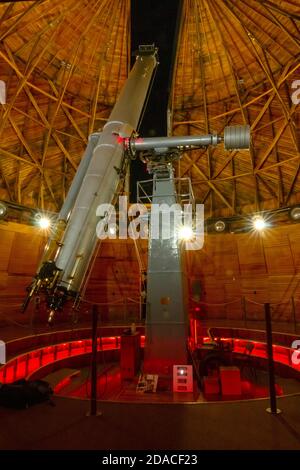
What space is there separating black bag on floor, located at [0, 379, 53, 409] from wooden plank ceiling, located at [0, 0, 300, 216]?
10.3 metres

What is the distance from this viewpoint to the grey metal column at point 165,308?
7344 millimetres

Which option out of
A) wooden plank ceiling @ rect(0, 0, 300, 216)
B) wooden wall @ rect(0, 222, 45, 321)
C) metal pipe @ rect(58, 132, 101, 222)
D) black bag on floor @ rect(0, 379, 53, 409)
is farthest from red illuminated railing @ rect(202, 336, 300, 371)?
wooden wall @ rect(0, 222, 45, 321)

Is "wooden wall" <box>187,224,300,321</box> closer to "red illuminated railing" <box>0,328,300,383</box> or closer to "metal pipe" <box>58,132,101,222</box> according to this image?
"red illuminated railing" <box>0,328,300,383</box>

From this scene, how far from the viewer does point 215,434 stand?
3.26 meters

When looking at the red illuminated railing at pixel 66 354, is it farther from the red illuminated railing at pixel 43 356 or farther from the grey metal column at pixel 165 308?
the grey metal column at pixel 165 308

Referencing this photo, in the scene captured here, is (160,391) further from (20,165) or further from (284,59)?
(284,59)

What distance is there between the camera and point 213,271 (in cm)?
1498

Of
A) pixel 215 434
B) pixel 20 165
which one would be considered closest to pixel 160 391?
pixel 215 434

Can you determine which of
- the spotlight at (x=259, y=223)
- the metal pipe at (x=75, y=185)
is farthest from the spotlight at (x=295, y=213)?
the metal pipe at (x=75, y=185)

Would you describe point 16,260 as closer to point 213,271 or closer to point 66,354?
point 66,354

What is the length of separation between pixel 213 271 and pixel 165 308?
7.97 metres

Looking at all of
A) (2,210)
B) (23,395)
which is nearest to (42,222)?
(2,210)

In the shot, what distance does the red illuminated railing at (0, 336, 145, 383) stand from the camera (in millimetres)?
7346

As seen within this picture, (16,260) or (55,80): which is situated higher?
(55,80)
